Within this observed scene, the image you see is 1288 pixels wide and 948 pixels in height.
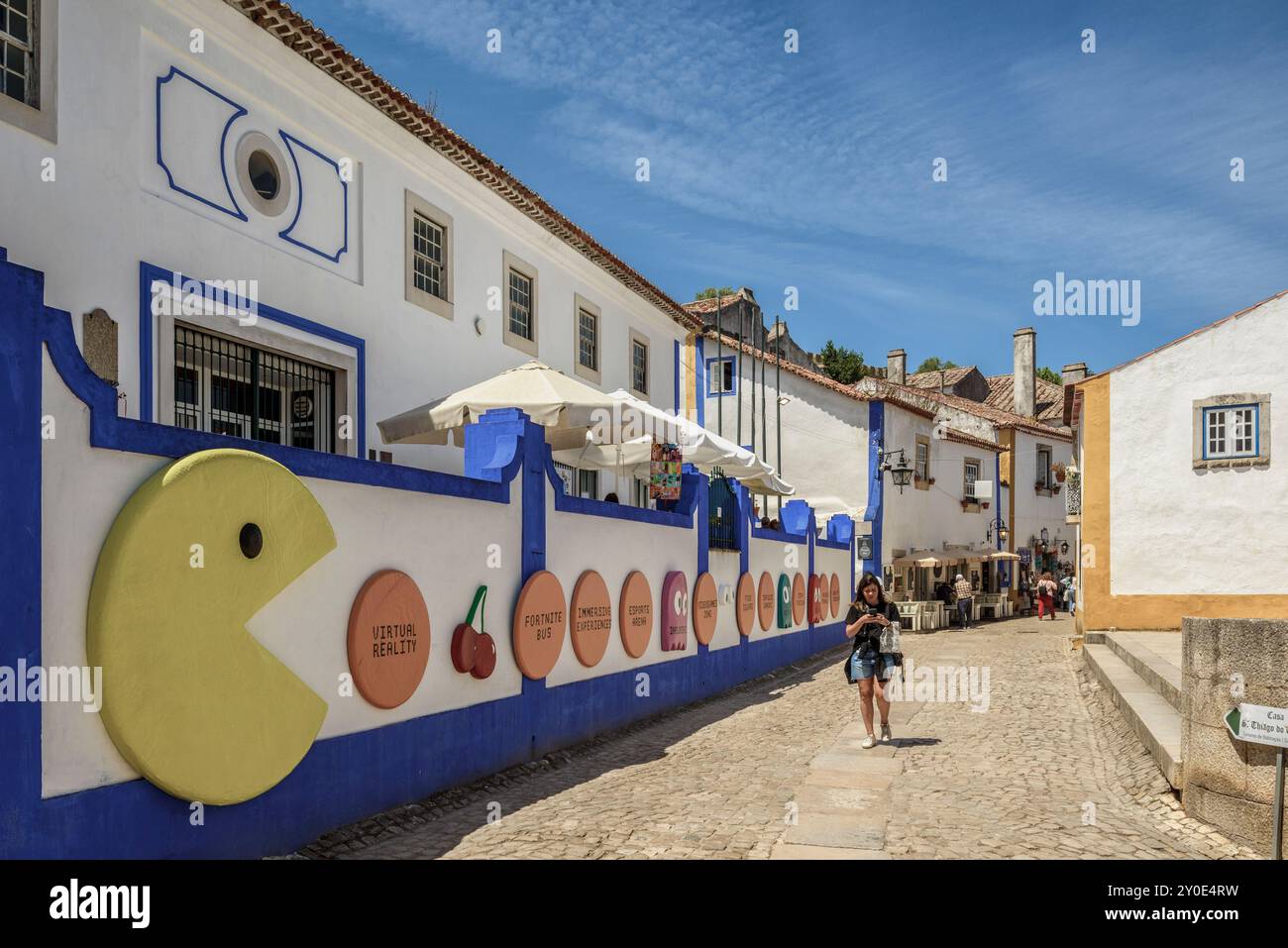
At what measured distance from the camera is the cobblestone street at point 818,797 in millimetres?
5848

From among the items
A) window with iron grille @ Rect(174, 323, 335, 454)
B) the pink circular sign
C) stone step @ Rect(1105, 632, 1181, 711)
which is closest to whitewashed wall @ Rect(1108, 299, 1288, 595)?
stone step @ Rect(1105, 632, 1181, 711)

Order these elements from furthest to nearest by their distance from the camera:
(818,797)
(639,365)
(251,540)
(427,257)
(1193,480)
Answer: (639,365), (1193,480), (427,257), (818,797), (251,540)

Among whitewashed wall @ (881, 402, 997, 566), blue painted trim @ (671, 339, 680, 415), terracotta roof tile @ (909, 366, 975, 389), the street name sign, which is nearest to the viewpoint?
the street name sign

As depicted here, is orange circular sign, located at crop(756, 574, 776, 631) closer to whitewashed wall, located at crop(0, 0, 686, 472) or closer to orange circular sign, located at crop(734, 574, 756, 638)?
orange circular sign, located at crop(734, 574, 756, 638)

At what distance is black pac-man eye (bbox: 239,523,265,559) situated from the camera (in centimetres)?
523

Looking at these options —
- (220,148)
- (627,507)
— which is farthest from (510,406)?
(220,148)

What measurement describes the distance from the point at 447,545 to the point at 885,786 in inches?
151

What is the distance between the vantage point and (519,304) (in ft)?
45.1

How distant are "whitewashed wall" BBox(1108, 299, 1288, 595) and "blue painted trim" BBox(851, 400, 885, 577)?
684cm

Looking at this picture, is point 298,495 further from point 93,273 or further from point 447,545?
point 93,273

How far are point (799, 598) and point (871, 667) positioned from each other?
817cm

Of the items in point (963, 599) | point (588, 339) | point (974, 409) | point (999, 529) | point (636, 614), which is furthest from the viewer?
point (974, 409)

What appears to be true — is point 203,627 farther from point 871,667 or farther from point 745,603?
point 745,603

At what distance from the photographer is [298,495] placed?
18.5ft
